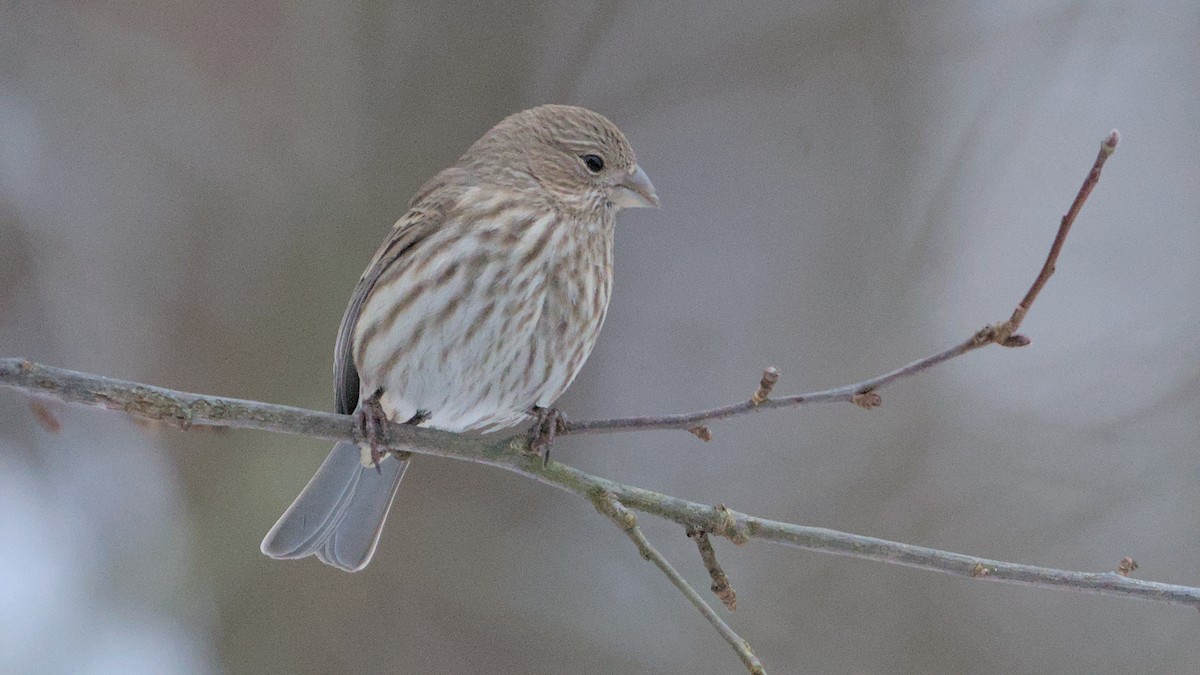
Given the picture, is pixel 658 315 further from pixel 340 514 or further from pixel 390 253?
pixel 340 514

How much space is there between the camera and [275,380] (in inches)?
181

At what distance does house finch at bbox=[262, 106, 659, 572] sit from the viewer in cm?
352

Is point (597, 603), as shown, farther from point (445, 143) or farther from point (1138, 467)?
point (1138, 467)

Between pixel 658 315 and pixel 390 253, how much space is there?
252 centimetres

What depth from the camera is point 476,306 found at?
3.49 m

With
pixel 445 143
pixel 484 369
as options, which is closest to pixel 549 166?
pixel 484 369

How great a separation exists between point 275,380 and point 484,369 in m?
1.44

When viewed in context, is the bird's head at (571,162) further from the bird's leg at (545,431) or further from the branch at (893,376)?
the branch at (893,376)

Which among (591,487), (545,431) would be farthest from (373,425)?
(591,487)

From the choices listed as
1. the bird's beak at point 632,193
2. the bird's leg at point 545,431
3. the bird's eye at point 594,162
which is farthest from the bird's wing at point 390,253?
the bird's leg at point 545,431

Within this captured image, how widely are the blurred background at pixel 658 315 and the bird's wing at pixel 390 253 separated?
836 millimetres

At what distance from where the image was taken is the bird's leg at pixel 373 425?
3.09m

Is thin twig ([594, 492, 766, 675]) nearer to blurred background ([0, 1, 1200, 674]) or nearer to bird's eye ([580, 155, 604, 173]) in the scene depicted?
bird's eye ([580, 155, 604, 173])

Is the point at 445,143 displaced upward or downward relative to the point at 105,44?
upward
